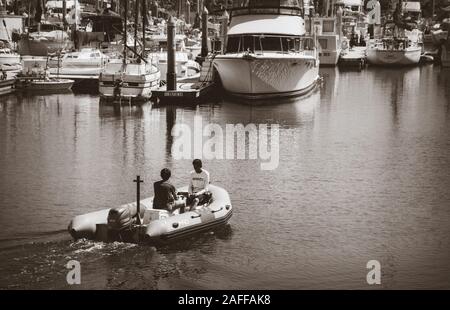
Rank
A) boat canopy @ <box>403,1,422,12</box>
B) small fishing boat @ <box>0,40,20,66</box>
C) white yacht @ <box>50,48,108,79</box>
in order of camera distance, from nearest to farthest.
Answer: small fishing boat @ <box>0,40,20,66</box>, white yacht @ <box>50,48,108,79</box>, boat canopy @ <box>403,1,422,12</box>

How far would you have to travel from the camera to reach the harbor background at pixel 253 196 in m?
19.7

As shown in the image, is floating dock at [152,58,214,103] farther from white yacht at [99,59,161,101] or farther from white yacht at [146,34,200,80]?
white yacht at [146,34,200,80]

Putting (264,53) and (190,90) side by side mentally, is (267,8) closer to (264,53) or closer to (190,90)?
(264,53)

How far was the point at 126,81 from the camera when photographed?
51594 mm

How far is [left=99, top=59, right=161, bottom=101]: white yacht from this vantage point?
51281 millimetres

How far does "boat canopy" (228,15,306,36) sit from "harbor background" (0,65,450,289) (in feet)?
17.0

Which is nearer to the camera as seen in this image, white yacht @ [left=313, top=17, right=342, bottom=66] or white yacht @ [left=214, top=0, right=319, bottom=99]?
white yacht @ [left=214, top=0, right=319, bottom=99]

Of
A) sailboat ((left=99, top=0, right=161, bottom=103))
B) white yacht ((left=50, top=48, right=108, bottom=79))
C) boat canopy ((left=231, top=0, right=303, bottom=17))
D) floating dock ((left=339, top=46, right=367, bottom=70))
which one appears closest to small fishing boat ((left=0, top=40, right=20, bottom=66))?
white yacht ((left=50, top=48, right=108, bottom=79))

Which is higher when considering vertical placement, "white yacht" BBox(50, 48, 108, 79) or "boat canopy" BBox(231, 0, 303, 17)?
"boat canopy" BBox(231, 0, 303, 17)

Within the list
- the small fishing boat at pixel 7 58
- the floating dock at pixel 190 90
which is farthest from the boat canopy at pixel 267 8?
the small fishing boat at pixel 7 58

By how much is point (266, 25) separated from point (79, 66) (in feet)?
50.8

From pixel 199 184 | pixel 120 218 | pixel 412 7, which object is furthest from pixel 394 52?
pixel 120 218

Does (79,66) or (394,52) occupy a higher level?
(394,52)
